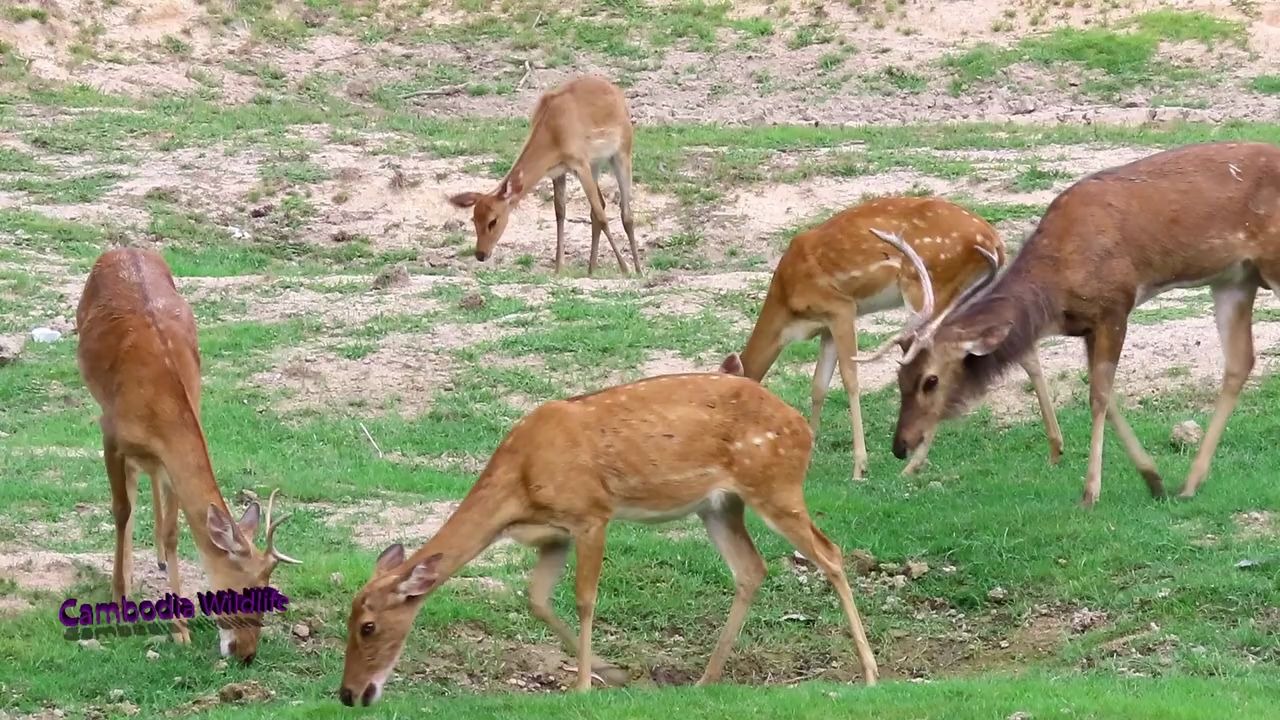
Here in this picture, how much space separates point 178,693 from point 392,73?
19.5 meters

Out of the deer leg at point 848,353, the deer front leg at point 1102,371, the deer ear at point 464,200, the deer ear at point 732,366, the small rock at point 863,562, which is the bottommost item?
the deer ear at point 464,200

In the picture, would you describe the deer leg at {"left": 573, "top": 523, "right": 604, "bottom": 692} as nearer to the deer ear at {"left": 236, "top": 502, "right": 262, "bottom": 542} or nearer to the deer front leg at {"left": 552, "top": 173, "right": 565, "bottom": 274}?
the deer ear at {"left": 236, "top": 502, "right": 262, "bottom": 542}

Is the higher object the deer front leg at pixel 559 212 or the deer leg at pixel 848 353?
the deer leg at pixel 848 353

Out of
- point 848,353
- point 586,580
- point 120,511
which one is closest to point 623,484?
point 586,580

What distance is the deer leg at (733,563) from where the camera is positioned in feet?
27.5

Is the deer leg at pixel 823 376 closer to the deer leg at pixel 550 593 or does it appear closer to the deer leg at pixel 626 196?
the deer leg at pixel 550 593

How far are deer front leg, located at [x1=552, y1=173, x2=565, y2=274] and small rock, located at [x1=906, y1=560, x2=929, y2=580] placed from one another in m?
8.42

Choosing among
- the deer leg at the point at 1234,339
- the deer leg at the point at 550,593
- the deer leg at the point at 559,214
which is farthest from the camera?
the deer leg at the point at 559,214

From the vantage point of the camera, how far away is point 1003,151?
64.2 feet

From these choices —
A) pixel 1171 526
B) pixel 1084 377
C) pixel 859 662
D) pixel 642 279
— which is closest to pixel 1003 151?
pixel 642 279

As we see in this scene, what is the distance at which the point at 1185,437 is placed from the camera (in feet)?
38.3

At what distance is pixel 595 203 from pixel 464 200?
1389mm

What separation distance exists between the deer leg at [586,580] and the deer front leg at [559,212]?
9.88 meters

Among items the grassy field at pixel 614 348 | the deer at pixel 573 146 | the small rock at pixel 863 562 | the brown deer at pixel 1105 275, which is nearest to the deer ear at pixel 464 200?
the deer at pixel 573 146
